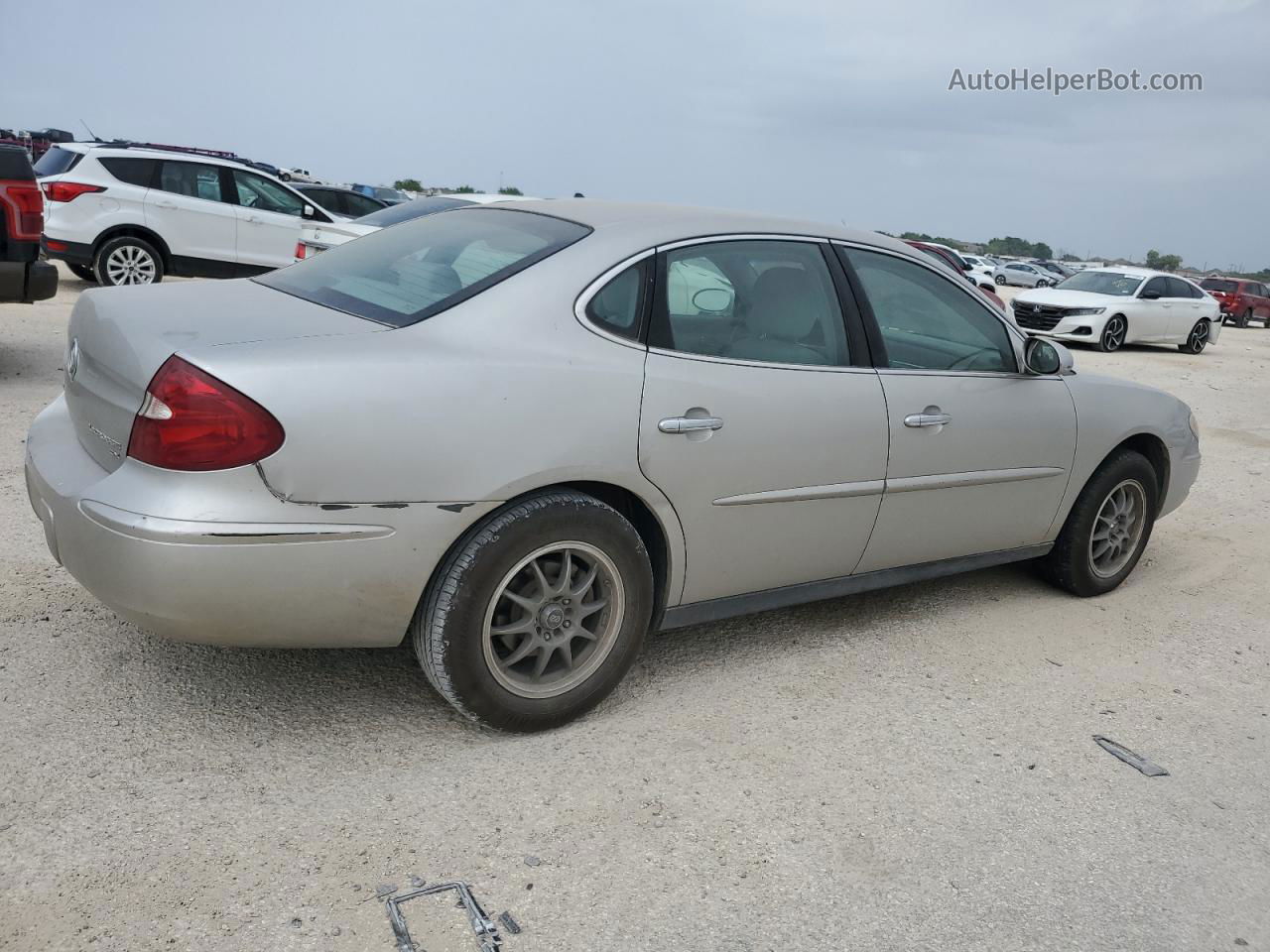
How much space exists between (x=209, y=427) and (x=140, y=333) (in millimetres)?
501

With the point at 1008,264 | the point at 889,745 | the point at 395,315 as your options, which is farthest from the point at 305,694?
the point at 1008,264

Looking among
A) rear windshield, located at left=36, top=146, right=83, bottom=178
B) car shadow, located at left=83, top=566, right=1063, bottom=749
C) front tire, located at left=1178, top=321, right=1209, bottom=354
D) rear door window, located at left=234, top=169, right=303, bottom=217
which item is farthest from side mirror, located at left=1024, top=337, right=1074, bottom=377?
front tire, located at left=1178, top=321, right=1209, bottom=354

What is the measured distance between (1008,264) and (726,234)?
5257cm

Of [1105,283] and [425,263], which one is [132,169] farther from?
[1105,283]

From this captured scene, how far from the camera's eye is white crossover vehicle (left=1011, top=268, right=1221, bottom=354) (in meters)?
18.2

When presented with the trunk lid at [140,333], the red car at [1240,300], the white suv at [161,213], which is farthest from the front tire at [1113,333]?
the red car at [1240,300]

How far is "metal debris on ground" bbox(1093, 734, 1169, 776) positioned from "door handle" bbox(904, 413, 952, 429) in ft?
3.86

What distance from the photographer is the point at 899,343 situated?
410 cm

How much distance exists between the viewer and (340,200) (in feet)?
58.2

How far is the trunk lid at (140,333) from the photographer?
294cm

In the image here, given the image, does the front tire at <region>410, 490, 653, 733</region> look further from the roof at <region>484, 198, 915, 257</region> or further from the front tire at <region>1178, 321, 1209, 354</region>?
the front tire at <region>1178, 321, 1209, 354</region>

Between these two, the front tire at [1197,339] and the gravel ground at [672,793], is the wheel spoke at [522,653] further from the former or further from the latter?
the front tire at [1197,339]

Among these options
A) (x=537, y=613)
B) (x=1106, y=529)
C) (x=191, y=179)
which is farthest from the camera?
(x=191, y=179)

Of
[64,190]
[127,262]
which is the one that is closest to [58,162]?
[64,190]
